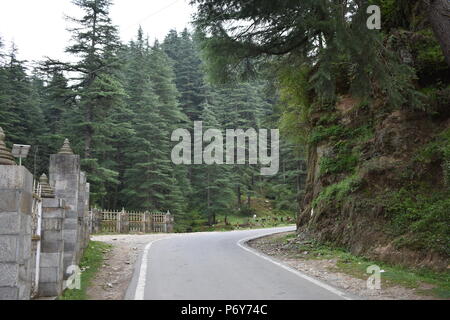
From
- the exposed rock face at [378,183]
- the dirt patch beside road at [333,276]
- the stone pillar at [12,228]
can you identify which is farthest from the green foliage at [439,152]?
the stone pillar at [12,228]

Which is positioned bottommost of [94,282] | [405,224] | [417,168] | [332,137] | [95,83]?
[94,282]

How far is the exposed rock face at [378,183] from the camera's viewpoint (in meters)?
11.3

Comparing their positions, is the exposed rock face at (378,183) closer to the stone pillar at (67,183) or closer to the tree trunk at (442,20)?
the tree trunk at (442,20)

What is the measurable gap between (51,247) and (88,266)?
3925mm

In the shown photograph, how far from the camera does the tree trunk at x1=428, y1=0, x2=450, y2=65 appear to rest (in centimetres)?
909

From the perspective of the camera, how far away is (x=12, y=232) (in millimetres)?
5426

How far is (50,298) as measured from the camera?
297 inches

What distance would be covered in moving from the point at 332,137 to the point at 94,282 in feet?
35.7

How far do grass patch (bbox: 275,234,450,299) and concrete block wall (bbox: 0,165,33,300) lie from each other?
699 cm

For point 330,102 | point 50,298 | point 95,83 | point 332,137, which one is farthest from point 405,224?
point 95,83

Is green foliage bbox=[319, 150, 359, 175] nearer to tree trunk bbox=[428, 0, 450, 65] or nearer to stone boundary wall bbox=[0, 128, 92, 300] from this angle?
tree trunk bbox=[428, 0, 450, 65]

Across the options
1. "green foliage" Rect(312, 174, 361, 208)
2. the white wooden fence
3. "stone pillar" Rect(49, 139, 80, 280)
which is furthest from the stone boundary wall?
the white wooden fence

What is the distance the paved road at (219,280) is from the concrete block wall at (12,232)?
2.50 m

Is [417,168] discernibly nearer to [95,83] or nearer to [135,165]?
[95,83]
